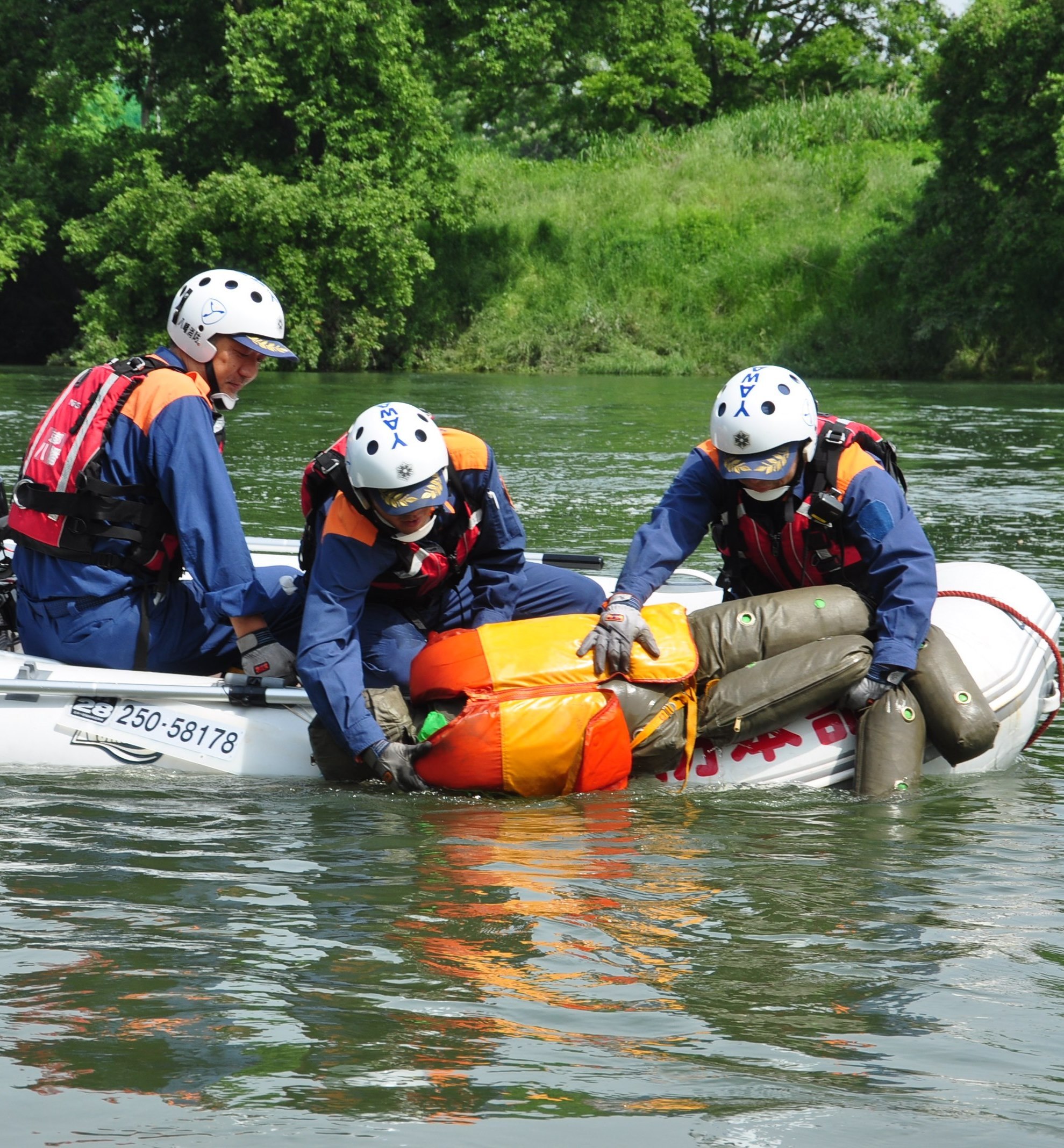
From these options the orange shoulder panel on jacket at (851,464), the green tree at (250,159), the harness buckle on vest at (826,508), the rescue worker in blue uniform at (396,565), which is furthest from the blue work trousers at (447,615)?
the green tree at (250,159)

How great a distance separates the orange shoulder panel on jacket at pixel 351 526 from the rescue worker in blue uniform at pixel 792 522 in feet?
2.23

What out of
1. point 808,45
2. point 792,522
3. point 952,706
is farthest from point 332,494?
point 808,45

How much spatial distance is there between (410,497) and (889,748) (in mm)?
1534

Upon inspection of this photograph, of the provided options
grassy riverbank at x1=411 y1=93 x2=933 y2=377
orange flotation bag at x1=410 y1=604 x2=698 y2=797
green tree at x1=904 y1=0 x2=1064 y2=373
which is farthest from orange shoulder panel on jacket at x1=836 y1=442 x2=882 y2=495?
grassy riverbank at x1=411 y1=93 x2=933 y2=377

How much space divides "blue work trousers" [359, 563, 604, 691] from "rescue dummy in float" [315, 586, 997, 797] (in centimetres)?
13

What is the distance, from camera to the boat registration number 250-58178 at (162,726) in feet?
15.1

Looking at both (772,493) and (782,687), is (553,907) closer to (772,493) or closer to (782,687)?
(782,687)

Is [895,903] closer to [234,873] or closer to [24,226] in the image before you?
[234,873]

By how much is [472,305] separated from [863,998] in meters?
26.5

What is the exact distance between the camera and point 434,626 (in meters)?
4.85

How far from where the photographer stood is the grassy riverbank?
26.5 metres

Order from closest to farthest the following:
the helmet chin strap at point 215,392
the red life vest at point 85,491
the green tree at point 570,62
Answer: the red life vest at point 85,491 < the helmet chin strap at point 215,392 < the green tree at point 570,62

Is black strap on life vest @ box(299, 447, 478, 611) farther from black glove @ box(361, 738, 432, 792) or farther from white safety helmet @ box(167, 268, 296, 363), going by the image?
black glove @ box(361, 738, 432, 792)

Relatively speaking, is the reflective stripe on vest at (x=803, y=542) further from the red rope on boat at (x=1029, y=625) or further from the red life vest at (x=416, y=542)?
the red life vest at (x=416, y=542)
